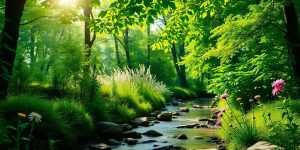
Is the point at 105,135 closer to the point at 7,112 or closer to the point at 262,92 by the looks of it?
the point at 7,112

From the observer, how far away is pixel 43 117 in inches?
277

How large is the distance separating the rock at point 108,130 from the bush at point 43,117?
1505 millimetres

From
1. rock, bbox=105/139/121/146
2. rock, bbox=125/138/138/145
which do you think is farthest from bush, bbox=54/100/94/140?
rock, bbox=125/138/138/145

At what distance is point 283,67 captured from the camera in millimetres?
8031

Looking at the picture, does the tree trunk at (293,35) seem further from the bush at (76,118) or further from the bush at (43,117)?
the bush at (76,118)

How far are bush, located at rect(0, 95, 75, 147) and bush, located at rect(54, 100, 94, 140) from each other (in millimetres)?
600

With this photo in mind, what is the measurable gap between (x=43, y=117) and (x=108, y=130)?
2270 mm

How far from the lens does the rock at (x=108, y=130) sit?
29.3 ft

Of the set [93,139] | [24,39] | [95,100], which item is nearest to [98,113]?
[95,100]

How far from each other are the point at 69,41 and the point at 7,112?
4.57 meters

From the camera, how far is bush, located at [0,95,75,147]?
22.3 feet

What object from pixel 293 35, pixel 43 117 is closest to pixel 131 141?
pixel 43 117

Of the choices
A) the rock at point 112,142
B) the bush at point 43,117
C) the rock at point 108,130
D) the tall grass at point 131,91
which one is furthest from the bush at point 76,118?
the tall grass at point 131,91

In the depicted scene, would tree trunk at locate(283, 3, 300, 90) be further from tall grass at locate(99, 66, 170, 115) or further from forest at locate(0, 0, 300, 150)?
tall grass at locate(99, 66, 170, 115)
